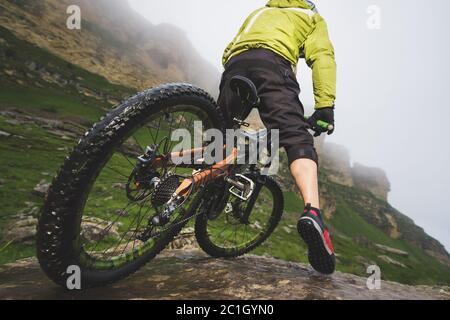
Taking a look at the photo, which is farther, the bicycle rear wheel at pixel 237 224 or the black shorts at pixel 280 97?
the bicycle rear wheel at pixel 237 224

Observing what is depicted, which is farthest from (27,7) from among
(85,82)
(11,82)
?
(11,82)

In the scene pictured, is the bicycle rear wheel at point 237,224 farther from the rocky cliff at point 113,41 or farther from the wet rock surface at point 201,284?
the rocky cliff at point 113,41

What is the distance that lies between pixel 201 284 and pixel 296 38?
10.8 ft

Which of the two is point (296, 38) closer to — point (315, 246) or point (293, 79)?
point (293, 79)

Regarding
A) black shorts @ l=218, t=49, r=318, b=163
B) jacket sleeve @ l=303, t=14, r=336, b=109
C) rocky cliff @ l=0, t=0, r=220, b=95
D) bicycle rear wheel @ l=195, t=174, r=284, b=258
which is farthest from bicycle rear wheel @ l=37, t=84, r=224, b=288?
rocky cliff @ l=0, t=0, r=220, b=95

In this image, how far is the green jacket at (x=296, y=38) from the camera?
3.78 metres

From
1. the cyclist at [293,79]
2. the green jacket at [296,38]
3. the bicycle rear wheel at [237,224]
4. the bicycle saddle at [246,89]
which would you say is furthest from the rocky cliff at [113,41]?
the bicycle saddle at [246,89]

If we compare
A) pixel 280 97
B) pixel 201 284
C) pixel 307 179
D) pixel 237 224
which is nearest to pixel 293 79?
pixel 280 97

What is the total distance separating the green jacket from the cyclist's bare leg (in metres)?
0.94

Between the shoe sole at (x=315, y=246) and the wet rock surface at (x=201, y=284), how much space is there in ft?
0.72

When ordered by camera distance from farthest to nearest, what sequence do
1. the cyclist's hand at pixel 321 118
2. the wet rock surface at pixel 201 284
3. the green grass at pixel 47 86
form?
the green grass at pixel 47 86 → the cyclist's hand at pixel 321 118 → the wet rock surface at pixel 201 284

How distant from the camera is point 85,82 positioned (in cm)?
7112

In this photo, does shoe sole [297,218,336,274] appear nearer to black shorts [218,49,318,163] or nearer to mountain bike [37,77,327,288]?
black shorts [218,49,318,163]
